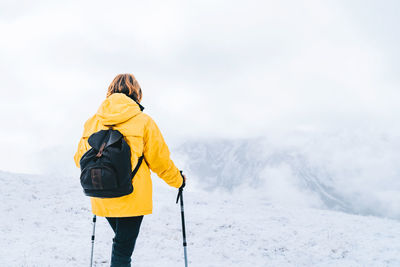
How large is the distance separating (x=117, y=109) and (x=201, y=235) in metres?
7.31

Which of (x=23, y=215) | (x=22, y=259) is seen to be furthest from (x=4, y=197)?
(x=22, y=259)

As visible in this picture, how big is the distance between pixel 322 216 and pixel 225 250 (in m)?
6.87

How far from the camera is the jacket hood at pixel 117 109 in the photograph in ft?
11.0

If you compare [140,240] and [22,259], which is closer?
[22,259]

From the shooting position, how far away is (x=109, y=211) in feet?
11.3

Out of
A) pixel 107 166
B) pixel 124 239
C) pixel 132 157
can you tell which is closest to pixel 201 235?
pixel 124 239

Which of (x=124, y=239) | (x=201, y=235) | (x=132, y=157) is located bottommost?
(x=201, y=235)

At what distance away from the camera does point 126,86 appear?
3830mm

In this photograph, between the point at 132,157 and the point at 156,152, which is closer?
the point at 132,157

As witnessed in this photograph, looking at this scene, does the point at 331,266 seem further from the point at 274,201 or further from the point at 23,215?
the point at 23,215

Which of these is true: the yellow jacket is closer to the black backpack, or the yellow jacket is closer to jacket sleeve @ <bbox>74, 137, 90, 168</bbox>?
jacket sleeve @ <bbox>74, 137, 90, 168</bbox>

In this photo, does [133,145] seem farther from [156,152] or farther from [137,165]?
[156,152]

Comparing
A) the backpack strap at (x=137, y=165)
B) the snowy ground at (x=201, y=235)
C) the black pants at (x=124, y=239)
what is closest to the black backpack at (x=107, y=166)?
the backpack strap at (x=137, y=165)

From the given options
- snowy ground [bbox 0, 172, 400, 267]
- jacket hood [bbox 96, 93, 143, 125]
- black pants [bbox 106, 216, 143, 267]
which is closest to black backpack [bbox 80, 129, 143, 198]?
jacket hood [bbox 96, 93, 143, 125]
